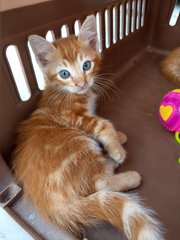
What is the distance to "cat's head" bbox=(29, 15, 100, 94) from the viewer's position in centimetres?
89

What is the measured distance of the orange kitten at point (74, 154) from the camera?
0.70 meters

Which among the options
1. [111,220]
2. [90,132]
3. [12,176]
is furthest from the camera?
[90,132]

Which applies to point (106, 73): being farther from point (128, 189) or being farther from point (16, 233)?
point (16, 233)

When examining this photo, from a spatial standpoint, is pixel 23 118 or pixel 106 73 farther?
pixel 106 73

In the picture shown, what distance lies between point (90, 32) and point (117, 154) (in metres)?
0.47

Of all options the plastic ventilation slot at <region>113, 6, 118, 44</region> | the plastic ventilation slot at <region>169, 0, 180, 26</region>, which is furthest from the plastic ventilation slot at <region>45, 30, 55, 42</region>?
the plastic ventilation slot at <region>169, 0, 180, 26</region>

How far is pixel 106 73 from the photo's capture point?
129 centimetres

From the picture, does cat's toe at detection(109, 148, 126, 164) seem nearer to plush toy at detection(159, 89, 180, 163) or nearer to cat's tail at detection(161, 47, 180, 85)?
plush toy at detection(159, 89, 180, 163)

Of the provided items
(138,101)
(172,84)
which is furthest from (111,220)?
(172,84)

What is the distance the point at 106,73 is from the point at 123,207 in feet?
2.54

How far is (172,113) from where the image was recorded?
0.96 metres

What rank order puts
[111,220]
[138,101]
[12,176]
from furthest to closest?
[138,101] → [12,176] → [111,220]

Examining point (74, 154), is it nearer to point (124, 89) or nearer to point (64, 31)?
point (64, 31)

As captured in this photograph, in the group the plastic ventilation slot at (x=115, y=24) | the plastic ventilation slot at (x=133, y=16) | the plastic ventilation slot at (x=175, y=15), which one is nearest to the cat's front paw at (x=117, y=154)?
the plastic ventilation slot at (x=115, y=24)
